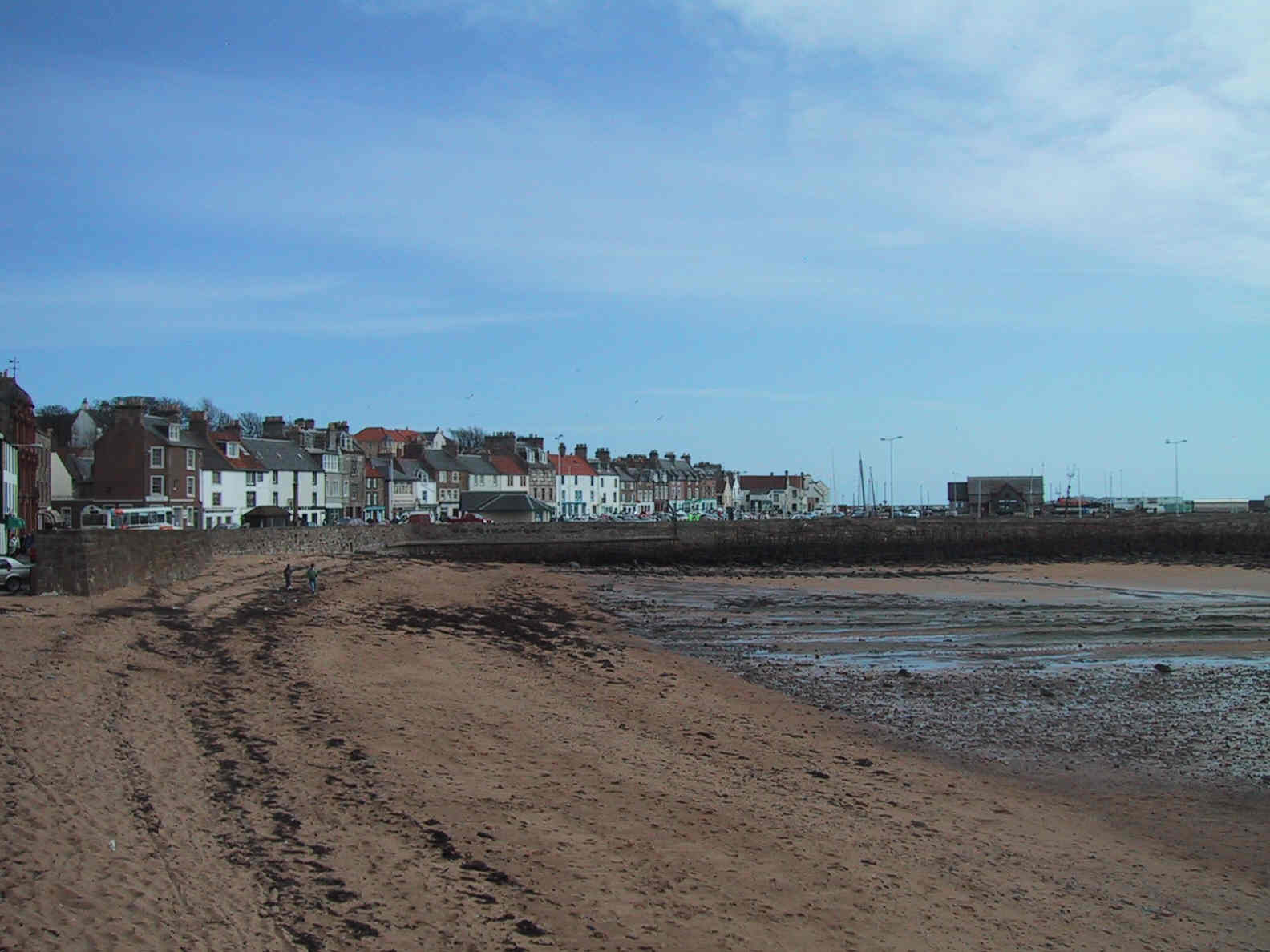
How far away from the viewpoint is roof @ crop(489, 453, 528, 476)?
104375 millimetres

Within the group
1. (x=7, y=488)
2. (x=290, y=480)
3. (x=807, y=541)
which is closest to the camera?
(x=7, y=488)

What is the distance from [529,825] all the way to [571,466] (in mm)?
106174

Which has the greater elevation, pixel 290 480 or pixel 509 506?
pixel 290 480

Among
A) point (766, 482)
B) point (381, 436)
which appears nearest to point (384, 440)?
point (381, 436)

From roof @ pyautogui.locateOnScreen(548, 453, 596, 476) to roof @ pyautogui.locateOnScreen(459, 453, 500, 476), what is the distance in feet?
34.0

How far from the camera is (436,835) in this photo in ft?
28.5

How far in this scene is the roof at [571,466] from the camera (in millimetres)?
113062

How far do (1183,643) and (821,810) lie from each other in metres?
16.3

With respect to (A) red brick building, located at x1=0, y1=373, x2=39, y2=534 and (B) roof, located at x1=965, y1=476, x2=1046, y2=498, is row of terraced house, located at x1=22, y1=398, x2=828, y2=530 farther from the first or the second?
(B) roof, located at x1=965, y1=476, x2=1046, y2=498

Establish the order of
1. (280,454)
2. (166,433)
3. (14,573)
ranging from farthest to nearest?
(280,454)
(166,433)
(14,573)

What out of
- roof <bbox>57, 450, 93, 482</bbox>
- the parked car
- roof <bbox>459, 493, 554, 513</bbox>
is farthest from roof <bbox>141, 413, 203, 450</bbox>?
the parked car

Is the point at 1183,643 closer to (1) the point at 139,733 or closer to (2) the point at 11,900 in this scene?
(1) the point at 139,733

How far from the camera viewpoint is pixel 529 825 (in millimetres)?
9172

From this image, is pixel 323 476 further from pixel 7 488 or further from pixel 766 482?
pixel 766 482
